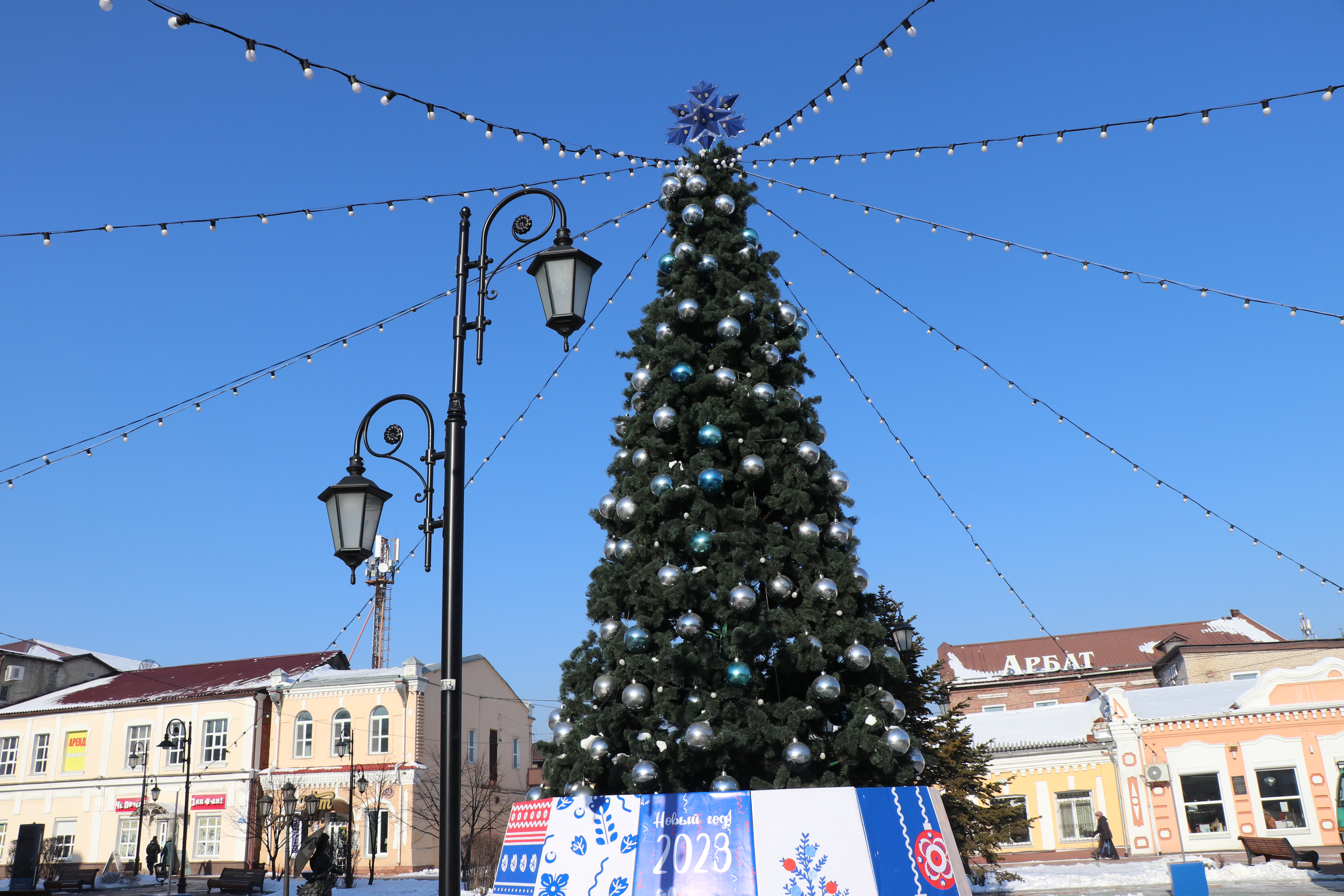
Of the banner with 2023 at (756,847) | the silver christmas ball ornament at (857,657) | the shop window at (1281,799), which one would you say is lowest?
the shop window at (1281,799)

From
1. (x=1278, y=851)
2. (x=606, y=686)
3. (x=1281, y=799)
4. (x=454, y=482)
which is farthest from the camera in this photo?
(x=1281, y=799)

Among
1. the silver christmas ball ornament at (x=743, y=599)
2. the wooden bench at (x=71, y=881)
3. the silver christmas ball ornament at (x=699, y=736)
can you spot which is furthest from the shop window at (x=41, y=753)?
the silver christmas ball ornament at (x=743, y=599)

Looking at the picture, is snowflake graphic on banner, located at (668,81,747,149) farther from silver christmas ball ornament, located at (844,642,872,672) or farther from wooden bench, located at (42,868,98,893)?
wooden bench, located at (42,868,98,893)

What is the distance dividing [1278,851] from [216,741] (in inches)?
1236

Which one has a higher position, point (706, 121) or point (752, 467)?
point (706, 121)

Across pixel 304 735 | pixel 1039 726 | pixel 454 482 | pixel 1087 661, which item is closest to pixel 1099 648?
pixel 1087 661

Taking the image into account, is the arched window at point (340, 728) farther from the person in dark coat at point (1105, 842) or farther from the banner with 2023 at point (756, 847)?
the banner with 2023 at point (756, 847)

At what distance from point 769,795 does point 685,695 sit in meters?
1.10

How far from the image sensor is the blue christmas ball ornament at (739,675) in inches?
277

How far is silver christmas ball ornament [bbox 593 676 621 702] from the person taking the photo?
7.23 m

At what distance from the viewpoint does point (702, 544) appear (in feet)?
24.2

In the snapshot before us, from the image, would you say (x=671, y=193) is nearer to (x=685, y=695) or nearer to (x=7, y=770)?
(x=685, y=695)

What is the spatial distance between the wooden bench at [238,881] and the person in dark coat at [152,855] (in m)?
6.86

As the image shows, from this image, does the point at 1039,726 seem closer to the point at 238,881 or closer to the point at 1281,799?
the point at 1281,799
